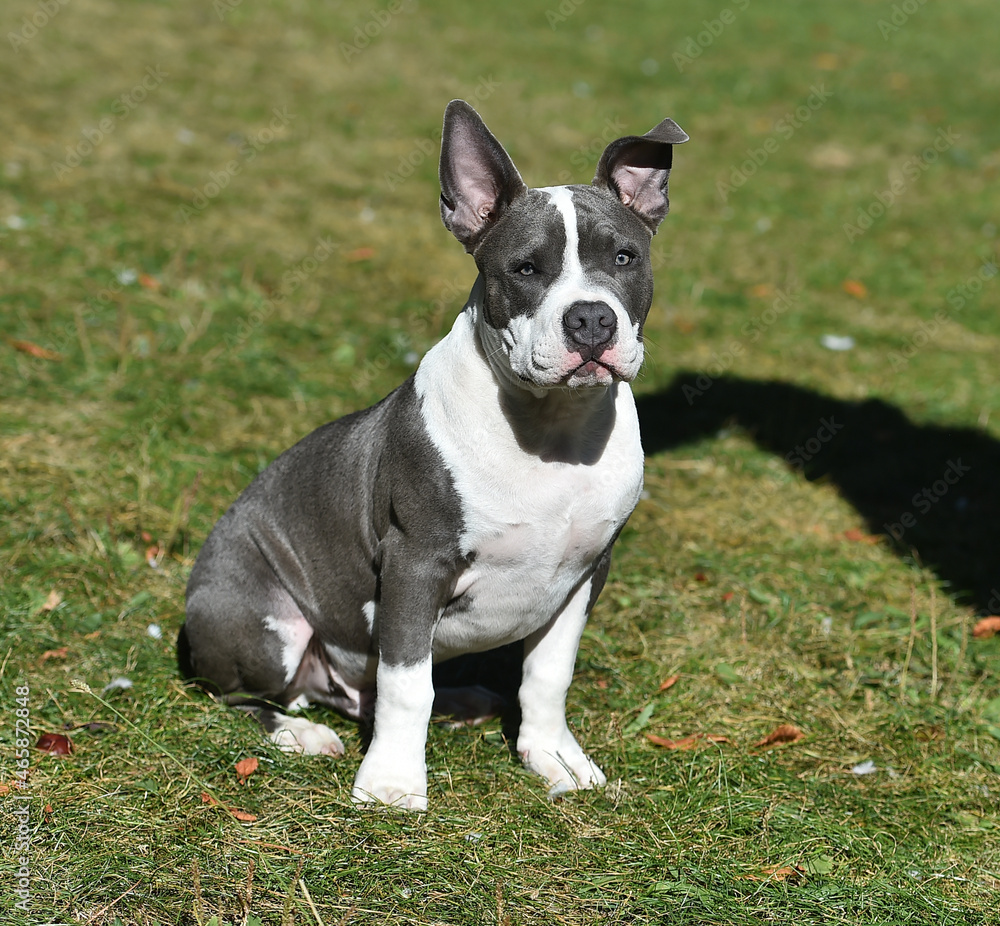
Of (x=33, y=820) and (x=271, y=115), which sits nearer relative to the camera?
(x=33, y=820)

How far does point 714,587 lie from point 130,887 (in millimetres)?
2636

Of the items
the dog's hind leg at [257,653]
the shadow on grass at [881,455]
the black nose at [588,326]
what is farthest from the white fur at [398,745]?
the shadow on grass at [881,455]

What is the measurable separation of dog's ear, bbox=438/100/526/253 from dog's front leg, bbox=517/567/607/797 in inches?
43.9

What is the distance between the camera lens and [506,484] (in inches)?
117

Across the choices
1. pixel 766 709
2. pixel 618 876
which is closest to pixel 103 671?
pixel 618 876

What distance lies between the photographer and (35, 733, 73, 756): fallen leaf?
10.6 feet

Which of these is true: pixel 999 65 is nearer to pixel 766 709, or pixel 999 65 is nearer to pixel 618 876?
pixel 766 709

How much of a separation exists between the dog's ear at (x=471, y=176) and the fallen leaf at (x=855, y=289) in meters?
5.35

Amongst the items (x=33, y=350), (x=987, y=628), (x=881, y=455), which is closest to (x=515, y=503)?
(x=987, y=628)

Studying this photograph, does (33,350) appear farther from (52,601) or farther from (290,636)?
(290,636)

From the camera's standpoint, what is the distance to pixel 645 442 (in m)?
5.79

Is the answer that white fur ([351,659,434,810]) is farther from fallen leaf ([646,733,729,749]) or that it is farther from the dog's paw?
fallen leaf ([646,733,729,749])

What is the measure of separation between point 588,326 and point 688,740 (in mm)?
1587

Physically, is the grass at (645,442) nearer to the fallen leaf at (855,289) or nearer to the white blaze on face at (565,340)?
the fallen leaf at (855,289)
